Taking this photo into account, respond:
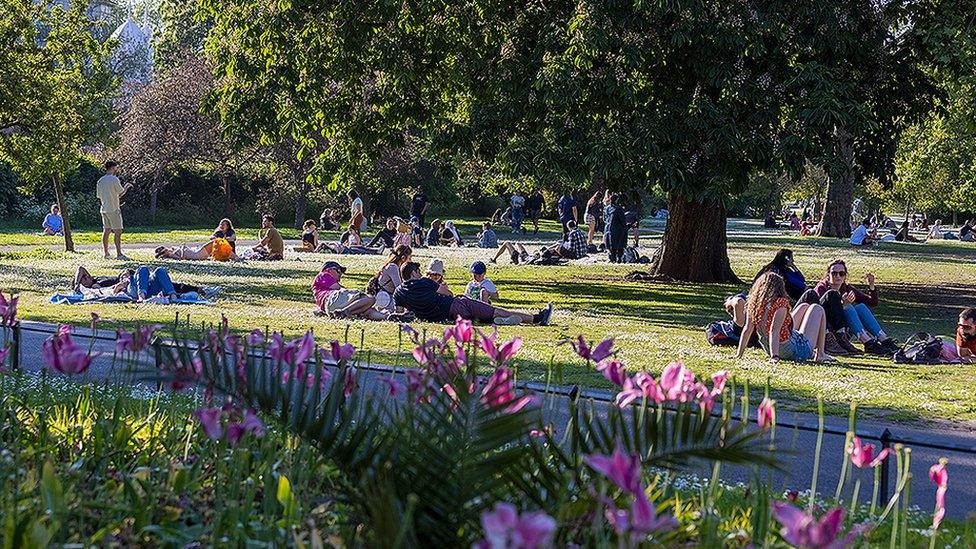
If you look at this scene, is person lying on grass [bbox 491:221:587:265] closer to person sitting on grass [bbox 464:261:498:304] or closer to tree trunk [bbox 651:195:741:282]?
tree trunk [bbox 651:195:741:282]

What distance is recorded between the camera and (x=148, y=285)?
17.5 m

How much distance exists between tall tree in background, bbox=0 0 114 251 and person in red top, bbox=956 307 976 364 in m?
16.3

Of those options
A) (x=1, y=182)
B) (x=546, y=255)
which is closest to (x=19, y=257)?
(x=546, y=255)

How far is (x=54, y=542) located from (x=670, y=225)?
2036 centimetres

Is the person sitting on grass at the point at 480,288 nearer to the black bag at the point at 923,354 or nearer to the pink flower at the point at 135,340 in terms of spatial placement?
the black bag at the point at 923,354

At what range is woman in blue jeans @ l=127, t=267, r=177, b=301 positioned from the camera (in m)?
17.5

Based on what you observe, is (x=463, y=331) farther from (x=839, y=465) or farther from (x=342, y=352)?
(x=839, y=465)

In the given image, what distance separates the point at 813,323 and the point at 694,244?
1079 cm

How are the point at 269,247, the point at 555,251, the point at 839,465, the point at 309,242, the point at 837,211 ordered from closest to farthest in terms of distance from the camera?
the point at 839,465, the point at 269,247, the point at 555,251, the point at 309,242, the point at 837,211

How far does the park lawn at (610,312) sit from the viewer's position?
10.8m

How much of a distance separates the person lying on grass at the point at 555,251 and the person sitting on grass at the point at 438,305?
1353cm

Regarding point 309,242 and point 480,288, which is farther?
point 309,242

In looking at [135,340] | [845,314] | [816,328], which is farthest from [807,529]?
[845,314]

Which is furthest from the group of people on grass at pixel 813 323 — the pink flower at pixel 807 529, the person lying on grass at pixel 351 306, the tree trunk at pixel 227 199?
the tree trunk at pixel 227 199
